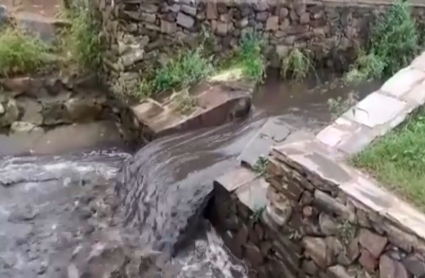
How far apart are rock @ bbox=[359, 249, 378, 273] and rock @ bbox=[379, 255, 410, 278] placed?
0.05 m

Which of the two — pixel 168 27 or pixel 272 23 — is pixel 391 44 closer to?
pixel 272 23

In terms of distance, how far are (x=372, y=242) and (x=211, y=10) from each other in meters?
3.44

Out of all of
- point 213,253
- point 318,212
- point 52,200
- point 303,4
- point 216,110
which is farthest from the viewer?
point 303,4

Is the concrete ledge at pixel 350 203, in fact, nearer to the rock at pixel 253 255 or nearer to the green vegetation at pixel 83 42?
the rock at pixel 253 255

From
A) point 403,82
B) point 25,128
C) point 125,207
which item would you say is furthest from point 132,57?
point 403,82

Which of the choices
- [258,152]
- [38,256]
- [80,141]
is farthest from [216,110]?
[38,256]

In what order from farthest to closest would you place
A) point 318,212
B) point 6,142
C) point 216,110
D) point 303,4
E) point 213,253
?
point 303,4 → point 6,142 → point 216,110 → point 213,253 → point 318,212

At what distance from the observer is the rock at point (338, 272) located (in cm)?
377

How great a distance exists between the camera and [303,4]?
265 inches

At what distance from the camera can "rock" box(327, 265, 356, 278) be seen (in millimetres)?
3765

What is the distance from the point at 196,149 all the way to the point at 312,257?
177 cm

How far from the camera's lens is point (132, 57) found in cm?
614

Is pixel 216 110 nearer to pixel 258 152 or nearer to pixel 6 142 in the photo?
pixel 258 152

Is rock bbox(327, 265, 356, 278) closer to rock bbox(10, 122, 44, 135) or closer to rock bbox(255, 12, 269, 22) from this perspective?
rock bbox(255, 12, 269, 22)
